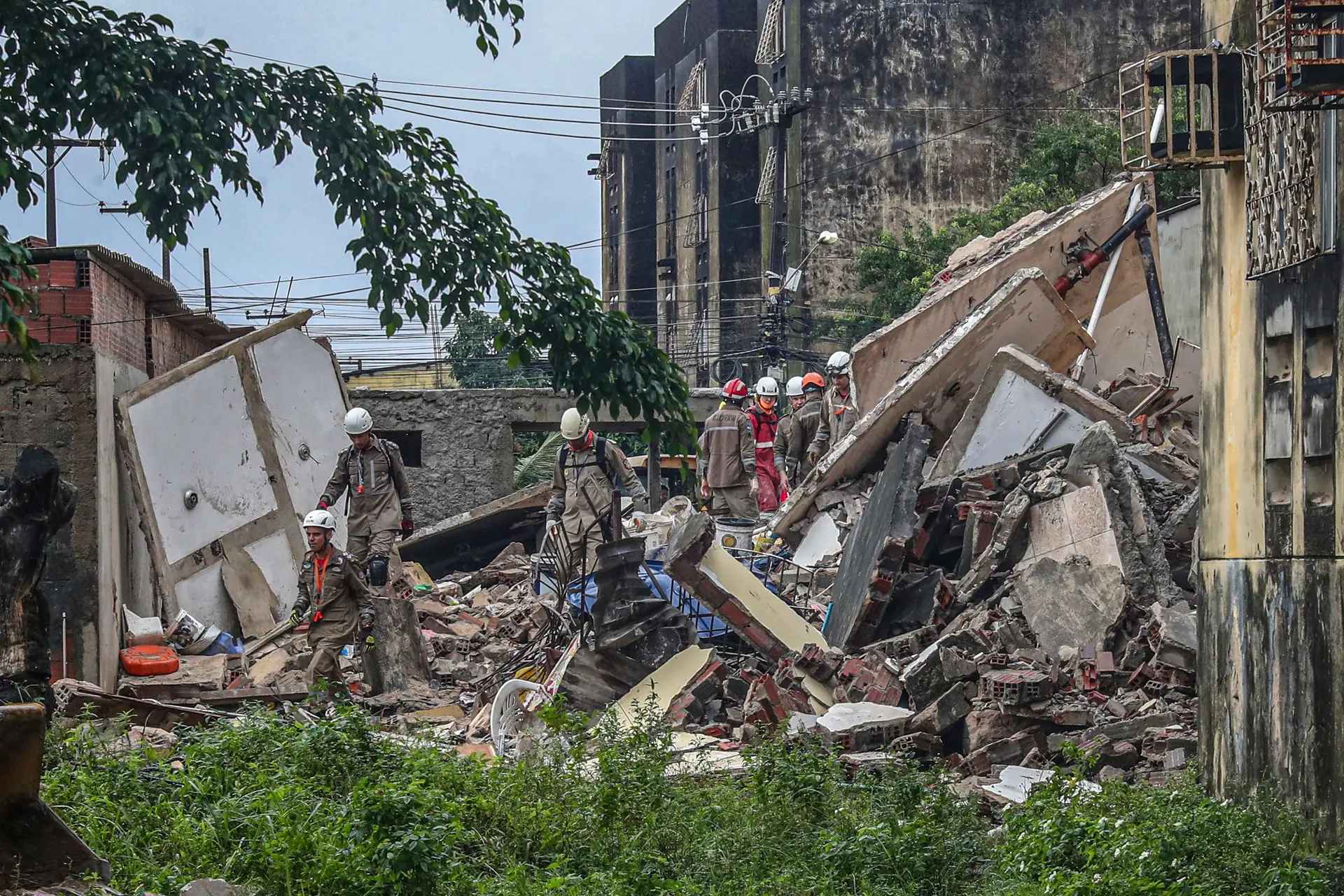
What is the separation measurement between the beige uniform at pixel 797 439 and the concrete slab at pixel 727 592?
519 centimetres

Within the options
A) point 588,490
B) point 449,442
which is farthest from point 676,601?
point 449,442

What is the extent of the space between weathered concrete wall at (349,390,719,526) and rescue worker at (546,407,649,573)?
34.9 feet

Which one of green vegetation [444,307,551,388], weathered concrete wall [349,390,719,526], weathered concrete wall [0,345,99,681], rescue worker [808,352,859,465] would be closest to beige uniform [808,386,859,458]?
rescue worker [808,352,859,465]

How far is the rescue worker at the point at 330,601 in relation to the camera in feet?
33.4

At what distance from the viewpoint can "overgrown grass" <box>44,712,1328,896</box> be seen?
5.01 metres

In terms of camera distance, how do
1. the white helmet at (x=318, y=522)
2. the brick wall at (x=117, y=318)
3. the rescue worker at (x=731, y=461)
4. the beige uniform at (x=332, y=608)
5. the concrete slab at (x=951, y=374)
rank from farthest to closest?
the rescue worker at (x=731, y=461), the concrete slab at (x=951, y=374), the brick wall at (x=117, y=318), the white helmet at (x=318, y=522), the beige uniform at (x=332, y=608)

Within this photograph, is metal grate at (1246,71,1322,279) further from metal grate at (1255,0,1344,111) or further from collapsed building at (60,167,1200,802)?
collapsed building at (60,167,1200,802)

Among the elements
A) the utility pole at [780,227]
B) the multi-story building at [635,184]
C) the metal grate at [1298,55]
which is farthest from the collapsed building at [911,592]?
the multi-story building at [635,184]

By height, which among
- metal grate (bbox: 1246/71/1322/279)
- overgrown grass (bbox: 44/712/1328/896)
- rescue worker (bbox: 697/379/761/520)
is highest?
metal grate (bbox: 1246/71/1322/279)

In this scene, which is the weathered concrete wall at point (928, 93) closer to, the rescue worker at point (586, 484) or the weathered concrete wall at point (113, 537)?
the weathered concrete wall at point (113, 537)

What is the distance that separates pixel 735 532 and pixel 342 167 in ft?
16.2

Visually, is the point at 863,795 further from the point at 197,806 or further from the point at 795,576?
the point at 795,576

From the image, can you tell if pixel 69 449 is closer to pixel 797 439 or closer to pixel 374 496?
pixel 374 496

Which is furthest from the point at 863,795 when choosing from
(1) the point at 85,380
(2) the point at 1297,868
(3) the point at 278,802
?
(1) the point at 85,380
